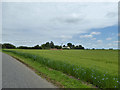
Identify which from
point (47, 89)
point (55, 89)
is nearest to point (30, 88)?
point (47, 89)

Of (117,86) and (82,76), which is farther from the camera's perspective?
(82,76)

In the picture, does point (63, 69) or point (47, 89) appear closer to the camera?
point (47, 89)

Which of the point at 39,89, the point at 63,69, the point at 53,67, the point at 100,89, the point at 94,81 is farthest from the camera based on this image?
the point at 53,67

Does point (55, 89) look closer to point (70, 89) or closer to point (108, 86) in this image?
point (70, 89)

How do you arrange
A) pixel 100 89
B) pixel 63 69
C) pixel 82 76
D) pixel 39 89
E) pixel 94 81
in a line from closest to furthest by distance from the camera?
pixel 39 89 < pixel 100 89 < pixel 94 81 < pixel 82 76 < pixel 63 69

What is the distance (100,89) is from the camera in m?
4.81

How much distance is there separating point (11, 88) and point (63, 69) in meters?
4.50

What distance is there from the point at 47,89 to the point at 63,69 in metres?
3.90

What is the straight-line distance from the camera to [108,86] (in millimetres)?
4660

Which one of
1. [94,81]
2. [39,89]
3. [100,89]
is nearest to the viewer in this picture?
[39,89]

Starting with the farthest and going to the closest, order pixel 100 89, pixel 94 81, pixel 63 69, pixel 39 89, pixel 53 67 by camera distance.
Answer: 1. pixel 53 67
2. pixel 63 69
3. pixel 94 81
4. pixel 100 89
5. pixel 39 89

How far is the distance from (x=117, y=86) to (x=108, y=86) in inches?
14.6

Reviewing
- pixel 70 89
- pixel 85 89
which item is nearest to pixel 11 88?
pixel 70 89

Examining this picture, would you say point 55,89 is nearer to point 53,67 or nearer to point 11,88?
point 11,88
